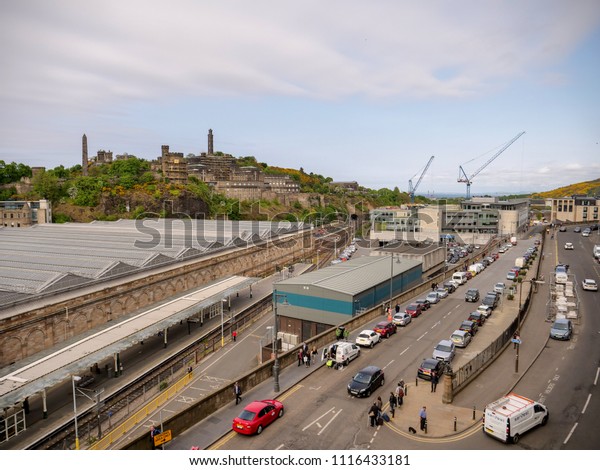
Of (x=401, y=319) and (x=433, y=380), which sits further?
(x=401, y=319)

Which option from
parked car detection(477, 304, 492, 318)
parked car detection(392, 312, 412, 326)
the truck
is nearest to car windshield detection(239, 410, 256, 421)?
the truck

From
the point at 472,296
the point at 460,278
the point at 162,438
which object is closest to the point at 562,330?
the point at 472,296

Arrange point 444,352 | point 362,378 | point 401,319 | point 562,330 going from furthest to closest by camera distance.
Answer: point 401,319 → point 562,330 → point 444,352 → point 362,378

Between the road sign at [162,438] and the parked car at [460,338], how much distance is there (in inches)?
894

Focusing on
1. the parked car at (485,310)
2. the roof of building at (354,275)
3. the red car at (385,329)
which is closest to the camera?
the red car at (385,329)

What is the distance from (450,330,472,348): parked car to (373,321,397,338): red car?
14.3ft

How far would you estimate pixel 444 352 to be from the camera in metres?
29.5

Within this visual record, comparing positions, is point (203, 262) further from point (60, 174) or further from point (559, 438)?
point (60, 174)

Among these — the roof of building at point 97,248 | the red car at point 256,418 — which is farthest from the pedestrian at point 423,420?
the roof of building at point 97,248

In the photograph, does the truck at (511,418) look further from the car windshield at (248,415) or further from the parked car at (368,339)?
the parked car at (368,339)

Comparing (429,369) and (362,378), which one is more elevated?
(362,378)

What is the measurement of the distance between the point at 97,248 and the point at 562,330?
5291 cm

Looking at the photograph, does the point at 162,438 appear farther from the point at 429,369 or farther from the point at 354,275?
the point at 354,275

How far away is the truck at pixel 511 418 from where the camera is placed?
59.0 feet
